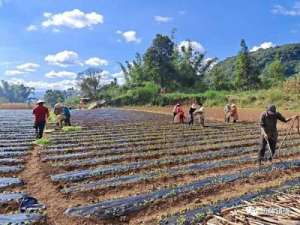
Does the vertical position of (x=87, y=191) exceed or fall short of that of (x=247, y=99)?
it falls short

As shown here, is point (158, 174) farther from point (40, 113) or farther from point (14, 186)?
point (40, 113)

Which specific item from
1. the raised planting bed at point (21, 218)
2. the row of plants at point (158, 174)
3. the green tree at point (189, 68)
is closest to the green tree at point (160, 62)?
the green tree at point (189, 68)

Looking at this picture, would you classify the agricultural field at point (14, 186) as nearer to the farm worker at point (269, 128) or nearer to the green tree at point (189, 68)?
the farm worker at point (269, 128)

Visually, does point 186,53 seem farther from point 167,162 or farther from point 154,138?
point 167,162

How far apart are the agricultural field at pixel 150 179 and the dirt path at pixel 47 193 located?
0.05 feet

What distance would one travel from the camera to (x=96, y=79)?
66.6m

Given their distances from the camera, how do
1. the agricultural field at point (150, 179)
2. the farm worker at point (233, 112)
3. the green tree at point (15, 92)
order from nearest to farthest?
1. the agricultural field at point (150, 179)
2. the farm worker at point (233, 112)
3. the green tree at point (15, 92)

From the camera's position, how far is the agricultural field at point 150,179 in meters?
6.03

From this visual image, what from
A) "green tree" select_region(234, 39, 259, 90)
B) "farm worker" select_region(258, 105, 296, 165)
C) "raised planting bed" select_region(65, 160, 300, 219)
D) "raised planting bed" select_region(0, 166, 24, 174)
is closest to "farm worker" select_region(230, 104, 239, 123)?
"farm worker" select_region(258, 105, 296, 165)

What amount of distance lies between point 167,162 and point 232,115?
12.8 m

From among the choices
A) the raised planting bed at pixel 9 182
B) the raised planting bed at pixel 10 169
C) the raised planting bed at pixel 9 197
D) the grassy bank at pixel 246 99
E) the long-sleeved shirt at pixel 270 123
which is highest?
the grassy bank at pixel 246 99

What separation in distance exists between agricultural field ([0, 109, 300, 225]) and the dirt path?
0.01 m

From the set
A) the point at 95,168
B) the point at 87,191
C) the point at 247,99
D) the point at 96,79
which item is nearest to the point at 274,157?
the point at 95,168

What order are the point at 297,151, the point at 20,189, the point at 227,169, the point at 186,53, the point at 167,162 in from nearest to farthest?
the point at 20,189
the point at 227,169
the point at 167,162
the point at 297,151
the point at 186,53
